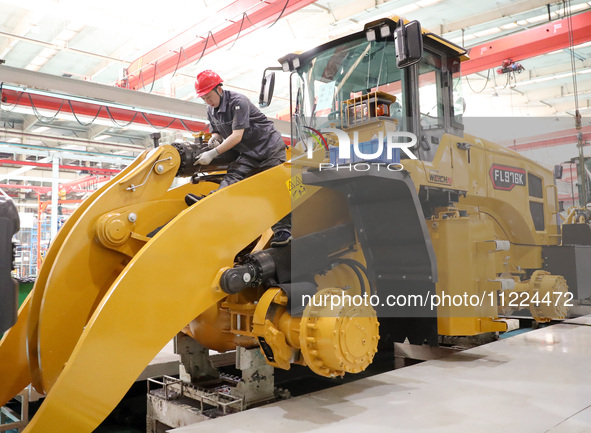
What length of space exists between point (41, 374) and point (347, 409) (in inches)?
70.8

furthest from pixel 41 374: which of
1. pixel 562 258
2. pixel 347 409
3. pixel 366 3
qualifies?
pixel 366 3

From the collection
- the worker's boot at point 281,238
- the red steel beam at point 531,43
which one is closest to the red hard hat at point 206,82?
the worker's boot at point 281,238

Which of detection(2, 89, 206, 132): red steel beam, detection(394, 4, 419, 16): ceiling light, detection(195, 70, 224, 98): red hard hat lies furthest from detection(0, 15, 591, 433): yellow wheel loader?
detection(2, 89, 206, 132): red steel beam

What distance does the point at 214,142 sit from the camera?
13.1 feet

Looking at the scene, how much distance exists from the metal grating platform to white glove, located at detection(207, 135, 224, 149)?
1965mm

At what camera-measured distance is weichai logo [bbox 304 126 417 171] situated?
141 inches

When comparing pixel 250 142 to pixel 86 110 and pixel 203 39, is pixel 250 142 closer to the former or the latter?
pixel 203 39

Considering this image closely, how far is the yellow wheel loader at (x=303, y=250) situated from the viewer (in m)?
2.69

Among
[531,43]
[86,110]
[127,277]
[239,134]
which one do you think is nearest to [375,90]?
[239,134]

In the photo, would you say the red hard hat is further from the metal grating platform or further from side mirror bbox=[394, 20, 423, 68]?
the metal grating platform

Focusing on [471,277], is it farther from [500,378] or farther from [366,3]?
[366,3]

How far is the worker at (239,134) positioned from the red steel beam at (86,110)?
465cm

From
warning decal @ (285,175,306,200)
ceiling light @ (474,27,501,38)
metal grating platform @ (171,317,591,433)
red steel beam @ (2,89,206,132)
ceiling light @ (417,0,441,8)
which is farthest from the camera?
ceiling light @ (474,27,501,38)

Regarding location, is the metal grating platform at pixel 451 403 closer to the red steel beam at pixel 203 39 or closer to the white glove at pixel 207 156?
the white glove at pixel 207 156
